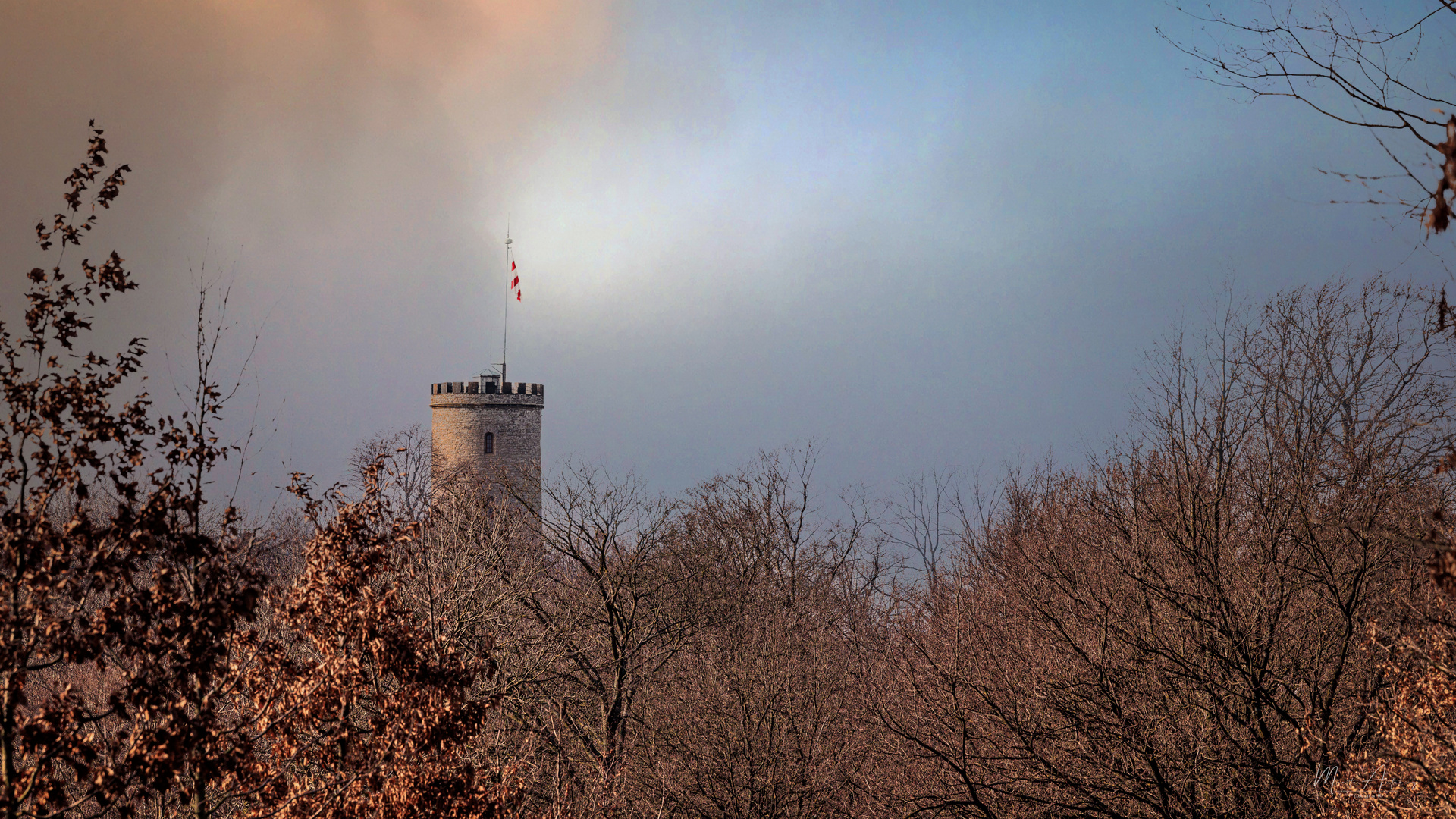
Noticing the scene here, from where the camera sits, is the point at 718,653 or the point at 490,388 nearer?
the point at 718,653

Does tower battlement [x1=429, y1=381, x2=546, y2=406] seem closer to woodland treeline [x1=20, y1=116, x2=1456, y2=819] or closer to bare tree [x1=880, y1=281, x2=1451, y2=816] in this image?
woodland treeline [x1=20, y1=116, x2=1456, y2=819]

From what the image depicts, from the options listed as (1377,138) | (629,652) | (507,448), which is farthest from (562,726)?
(507,448)

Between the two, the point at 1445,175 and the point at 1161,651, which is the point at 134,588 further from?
the point at 1161,651

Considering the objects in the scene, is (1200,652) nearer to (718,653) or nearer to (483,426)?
(718,653)

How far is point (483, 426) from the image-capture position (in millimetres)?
35125

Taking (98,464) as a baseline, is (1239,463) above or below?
above

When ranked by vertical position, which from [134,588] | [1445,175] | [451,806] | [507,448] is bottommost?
[451,806]

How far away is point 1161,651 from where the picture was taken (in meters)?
9.10

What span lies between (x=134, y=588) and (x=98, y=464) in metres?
0.57

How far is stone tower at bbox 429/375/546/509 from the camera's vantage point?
35.1 metres

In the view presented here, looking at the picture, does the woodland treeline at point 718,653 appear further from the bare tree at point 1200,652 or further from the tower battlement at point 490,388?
the tower battlement at point 490,388

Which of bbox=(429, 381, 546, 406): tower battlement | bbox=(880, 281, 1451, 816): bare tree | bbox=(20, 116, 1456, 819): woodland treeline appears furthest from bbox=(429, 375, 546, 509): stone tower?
bbox=(880, 281, 1451, 816): bare tree

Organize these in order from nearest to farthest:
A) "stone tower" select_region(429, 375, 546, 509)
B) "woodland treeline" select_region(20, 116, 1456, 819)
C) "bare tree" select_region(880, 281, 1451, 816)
Result: "woodland treeline" select_region(20, 116, 1456, 819), "bare tree" select_region(880, 281, 1451, 816), "stone tower" select_region(429, 375, 546, 509)

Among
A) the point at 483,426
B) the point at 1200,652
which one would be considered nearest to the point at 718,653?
the point at 1200,652
